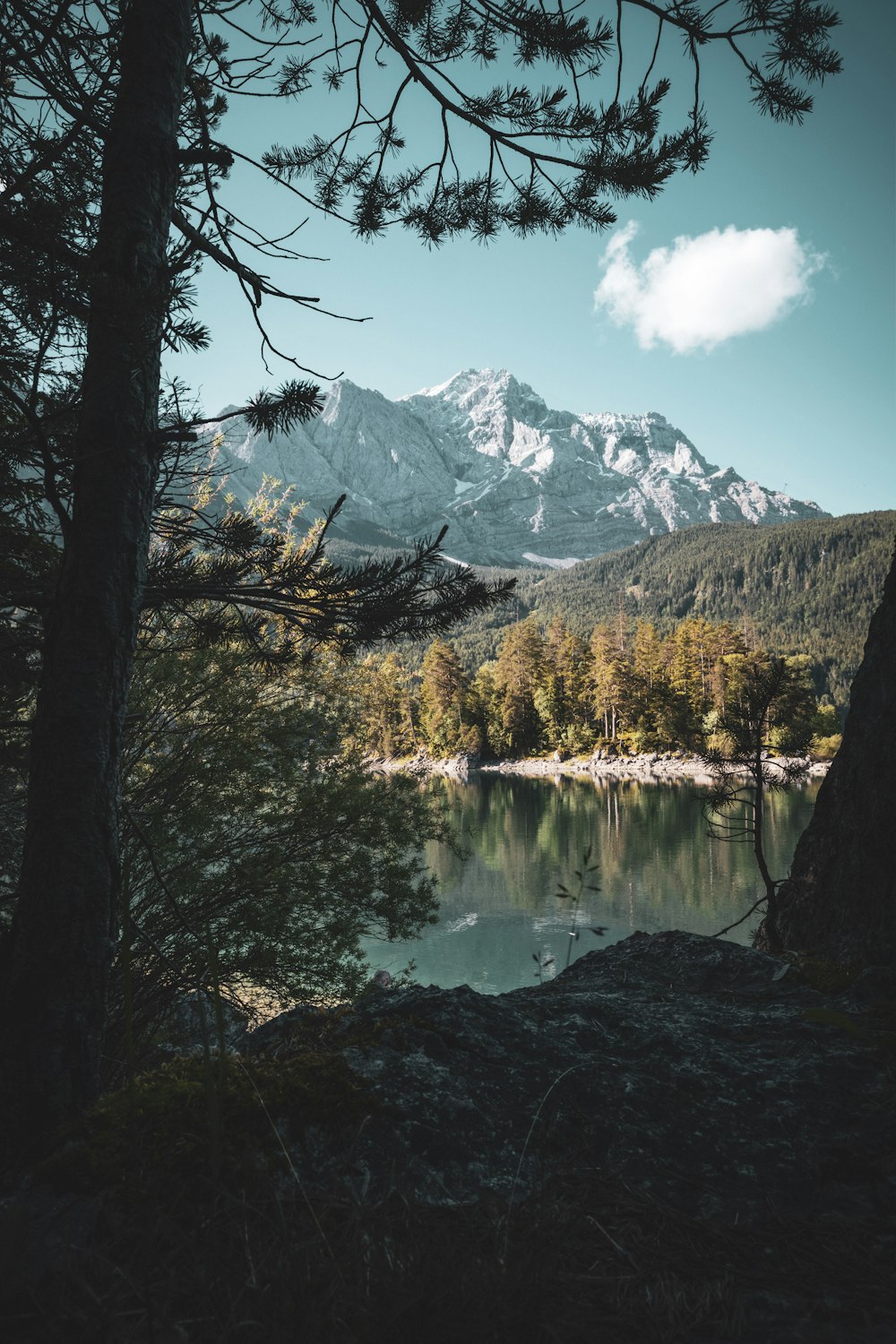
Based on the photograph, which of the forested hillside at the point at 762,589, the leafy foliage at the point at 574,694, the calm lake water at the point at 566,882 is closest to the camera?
the calm lake water at the point at 566,882

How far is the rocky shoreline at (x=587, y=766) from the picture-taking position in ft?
159

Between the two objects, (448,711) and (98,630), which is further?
(448,711)

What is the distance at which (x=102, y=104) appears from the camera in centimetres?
259

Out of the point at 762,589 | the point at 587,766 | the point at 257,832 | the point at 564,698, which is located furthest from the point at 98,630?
the point at 762,589

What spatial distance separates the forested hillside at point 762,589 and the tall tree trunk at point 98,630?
392 feet

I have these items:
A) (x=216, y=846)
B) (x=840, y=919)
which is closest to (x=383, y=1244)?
(x=840, y=919)

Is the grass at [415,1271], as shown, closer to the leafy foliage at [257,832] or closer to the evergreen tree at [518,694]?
the leafy foliage at [257,832]

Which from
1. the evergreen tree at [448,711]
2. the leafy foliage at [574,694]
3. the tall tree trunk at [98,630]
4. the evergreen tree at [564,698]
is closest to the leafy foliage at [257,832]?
the tall tree trunk at [98,630]

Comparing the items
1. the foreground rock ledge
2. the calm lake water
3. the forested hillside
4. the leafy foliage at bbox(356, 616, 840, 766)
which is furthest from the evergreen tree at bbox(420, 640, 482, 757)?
the forested hillside

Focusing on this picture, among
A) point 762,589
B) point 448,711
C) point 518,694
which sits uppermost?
point 762,589

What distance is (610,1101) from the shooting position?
1396 mm

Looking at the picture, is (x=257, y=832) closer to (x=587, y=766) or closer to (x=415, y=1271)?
(x=415, y=1271)

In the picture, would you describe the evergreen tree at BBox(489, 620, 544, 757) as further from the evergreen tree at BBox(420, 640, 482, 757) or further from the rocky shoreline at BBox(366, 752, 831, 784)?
the evergreen tree at BBox(420, 640, 482, 757)

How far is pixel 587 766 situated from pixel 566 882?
35924 millimetres
